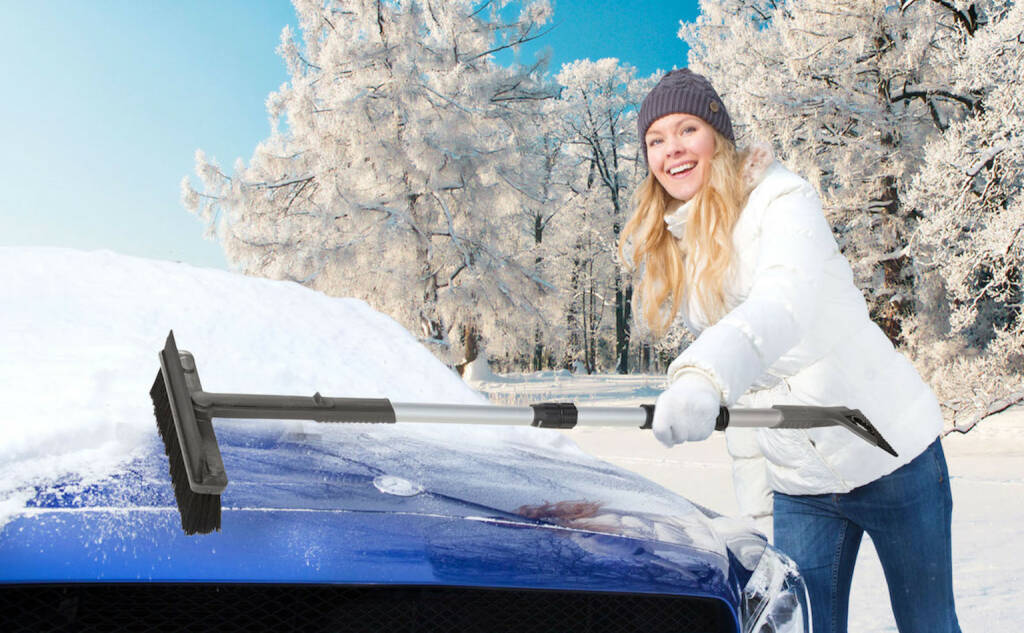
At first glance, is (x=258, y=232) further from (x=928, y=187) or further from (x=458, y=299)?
(x=928, y=187)

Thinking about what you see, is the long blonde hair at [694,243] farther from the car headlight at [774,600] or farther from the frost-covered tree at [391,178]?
the frost-covered tree at [391,178]

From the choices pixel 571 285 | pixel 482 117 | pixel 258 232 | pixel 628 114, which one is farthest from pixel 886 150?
pixel 571 285

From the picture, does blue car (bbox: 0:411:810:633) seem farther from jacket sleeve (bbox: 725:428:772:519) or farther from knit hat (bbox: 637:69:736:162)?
knit hat (bbox: 637:69:736:162)

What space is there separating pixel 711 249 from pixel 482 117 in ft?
49.3

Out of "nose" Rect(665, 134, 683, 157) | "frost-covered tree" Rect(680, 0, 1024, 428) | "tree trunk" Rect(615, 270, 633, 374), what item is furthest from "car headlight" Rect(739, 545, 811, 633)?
"tree trunk" Rect(615, 270, 633, 374)

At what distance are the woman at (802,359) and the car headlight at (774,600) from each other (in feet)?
1.12

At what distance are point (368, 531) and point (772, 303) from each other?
92 cm

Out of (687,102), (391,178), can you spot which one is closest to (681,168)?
(687,102)

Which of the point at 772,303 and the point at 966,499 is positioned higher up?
the point at 772,303

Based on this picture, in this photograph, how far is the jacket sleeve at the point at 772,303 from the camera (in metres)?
1.39

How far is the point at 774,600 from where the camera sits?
1.38 meters

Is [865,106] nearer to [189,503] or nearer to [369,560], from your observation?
[369,560]

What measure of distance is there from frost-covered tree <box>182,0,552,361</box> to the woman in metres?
13.7

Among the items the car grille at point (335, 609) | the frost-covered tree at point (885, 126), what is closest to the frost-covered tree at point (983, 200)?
the frost-covered tree at point (885, 126)
